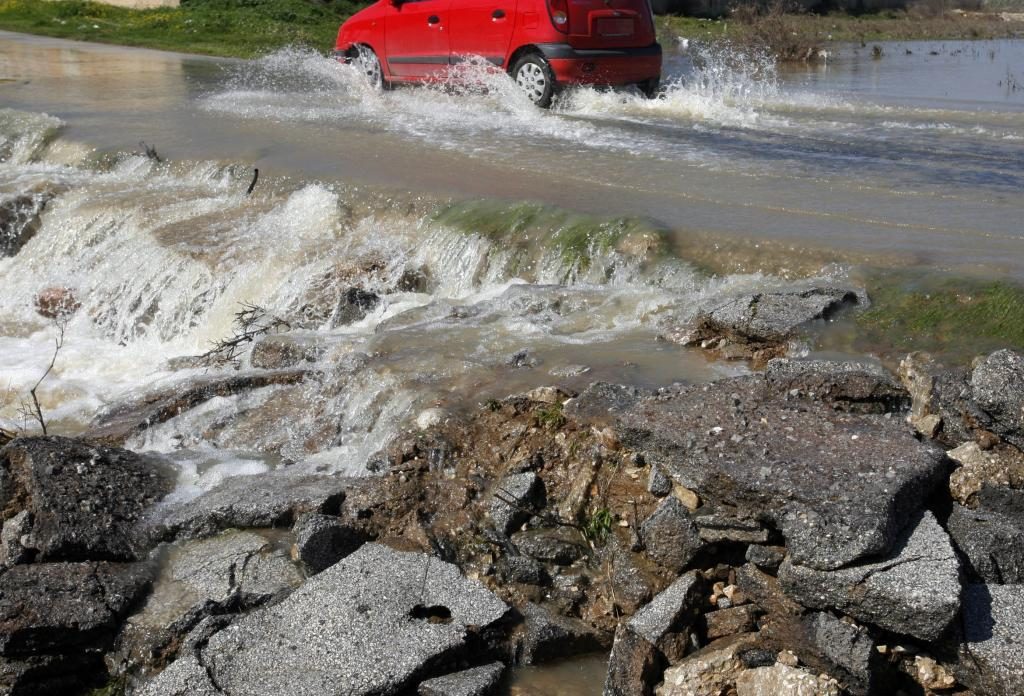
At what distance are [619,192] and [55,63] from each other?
13.9m

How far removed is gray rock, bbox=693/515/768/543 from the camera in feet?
14.2

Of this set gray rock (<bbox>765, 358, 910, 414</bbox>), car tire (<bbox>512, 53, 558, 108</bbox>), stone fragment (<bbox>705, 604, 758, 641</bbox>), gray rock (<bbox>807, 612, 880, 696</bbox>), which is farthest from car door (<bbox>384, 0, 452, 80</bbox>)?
gray rock (<bbox>807, 612, 880, 696</bbox>)

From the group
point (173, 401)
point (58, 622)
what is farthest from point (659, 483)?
point (173, 401)

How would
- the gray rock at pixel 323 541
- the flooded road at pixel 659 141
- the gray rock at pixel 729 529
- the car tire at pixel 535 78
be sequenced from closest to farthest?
the gray rock at pixel 729 529 → the gray rock at pixel 323 541 → the flooded road at pixel 659 141 → the car tire at pixel 535 78

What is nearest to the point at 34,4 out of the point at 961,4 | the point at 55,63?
the point at 55,63

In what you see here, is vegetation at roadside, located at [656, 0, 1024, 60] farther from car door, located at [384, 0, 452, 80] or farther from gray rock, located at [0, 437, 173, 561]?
gray rock, located at [0, 437, 173, 561]

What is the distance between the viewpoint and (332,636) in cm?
428

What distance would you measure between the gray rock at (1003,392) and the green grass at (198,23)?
60.5 feet

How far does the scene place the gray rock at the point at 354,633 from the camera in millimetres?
4113

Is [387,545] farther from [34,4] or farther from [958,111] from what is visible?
[34,4]

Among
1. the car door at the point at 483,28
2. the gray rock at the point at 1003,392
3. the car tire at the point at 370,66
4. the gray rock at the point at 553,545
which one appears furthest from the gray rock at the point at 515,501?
the car tire at the point at 370,66

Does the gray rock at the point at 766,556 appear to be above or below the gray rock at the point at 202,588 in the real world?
above

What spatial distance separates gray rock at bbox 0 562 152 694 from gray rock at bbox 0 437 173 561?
199 millimetres

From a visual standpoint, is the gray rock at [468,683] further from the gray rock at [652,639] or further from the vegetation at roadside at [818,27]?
the vegetation at roadside at [818,27]
